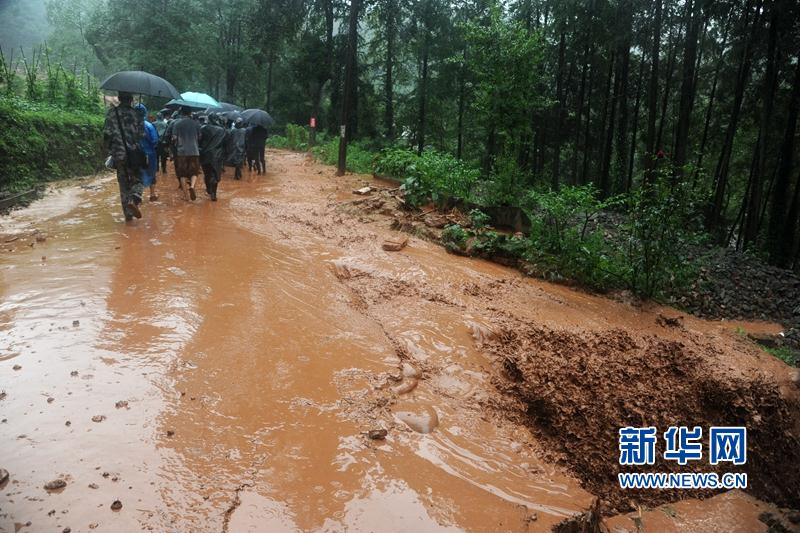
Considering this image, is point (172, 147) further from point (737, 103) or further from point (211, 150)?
point (737, 103)

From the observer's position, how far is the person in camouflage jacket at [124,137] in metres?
7.75

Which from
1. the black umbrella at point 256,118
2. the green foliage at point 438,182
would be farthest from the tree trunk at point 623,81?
the black umbrella at point 256,118

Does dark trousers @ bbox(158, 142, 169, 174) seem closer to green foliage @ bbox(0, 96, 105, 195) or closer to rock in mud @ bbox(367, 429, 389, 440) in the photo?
green foliage @ bbox(0, 96, 105, 195)

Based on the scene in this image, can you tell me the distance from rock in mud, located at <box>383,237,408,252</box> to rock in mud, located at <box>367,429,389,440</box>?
4.70m

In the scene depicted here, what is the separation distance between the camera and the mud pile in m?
3.73

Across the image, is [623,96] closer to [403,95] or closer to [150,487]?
[403,95]

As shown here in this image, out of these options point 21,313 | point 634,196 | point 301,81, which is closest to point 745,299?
point 634,196

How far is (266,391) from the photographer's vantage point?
369cm

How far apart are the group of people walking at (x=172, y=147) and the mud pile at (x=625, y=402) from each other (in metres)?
6.59

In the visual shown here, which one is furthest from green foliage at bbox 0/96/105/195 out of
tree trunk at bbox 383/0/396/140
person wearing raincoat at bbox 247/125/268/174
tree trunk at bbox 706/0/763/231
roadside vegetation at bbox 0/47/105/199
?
tree trunk at bbox 706/0/763/231

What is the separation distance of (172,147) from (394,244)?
5573 mm

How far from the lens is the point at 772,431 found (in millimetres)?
4445

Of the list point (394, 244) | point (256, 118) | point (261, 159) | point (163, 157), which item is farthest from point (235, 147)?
point (394, 244)

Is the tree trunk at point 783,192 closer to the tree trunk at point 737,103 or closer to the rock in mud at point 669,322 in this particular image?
the tree trunk at point 737,103
